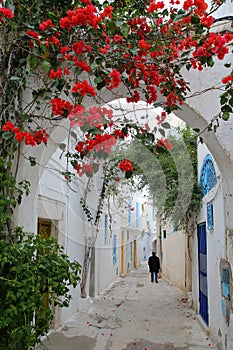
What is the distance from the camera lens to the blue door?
252 inches

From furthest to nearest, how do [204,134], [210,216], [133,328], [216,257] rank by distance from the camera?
[133,328]
[210,216]
[216,257]
[204,134]

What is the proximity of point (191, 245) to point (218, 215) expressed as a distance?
3.56 meters

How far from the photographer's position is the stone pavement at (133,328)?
5477 millimetres

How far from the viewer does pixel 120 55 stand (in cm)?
279

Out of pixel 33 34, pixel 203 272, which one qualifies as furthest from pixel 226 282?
pixel 203 272

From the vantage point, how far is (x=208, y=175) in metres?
6.03

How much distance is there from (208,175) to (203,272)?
1701mm

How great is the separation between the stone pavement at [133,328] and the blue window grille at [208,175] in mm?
2196

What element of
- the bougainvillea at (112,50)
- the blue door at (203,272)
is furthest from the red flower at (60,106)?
the blue door at (203,272)

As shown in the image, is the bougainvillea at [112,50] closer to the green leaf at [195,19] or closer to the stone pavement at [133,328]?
the green leaf at [195,19]

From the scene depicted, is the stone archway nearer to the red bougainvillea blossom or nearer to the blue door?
the red bougainvillea blossom

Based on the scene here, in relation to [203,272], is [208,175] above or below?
above

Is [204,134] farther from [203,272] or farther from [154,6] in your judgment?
[203,272]

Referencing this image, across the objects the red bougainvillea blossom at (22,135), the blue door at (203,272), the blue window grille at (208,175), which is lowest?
the blue door at (203,272)
